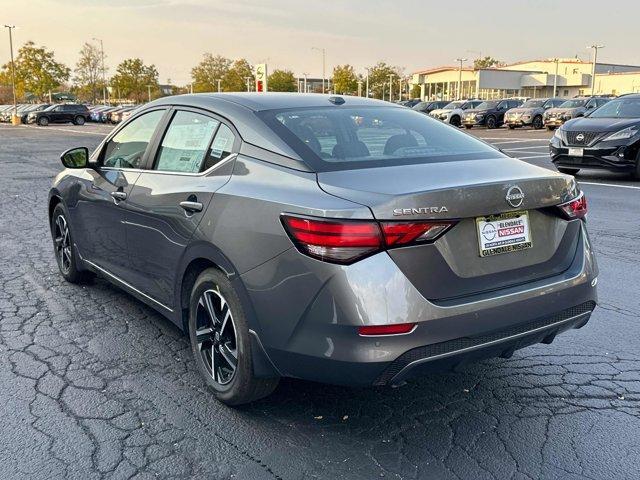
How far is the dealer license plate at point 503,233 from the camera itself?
112 inches

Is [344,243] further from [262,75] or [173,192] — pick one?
[262,75]

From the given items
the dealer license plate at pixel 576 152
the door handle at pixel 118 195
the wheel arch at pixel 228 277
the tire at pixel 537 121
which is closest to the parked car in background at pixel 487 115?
the tire at pixel 537 121

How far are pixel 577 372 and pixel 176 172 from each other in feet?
8.66

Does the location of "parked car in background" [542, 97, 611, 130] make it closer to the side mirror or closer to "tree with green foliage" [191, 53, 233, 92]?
the side mirror

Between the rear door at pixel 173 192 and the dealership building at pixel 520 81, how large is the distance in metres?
88.2

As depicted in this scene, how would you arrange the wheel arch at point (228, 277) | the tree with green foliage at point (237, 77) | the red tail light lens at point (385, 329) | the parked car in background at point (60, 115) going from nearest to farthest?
the red tail light lens at point (385, 329), the wheel arch at point (228, 277), the parked car in background at point (60, 115), the tree with green foliage at point (237, 77)

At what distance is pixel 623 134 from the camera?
40.0 ft

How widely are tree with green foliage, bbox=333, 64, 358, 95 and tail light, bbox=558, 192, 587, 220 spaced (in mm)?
92699

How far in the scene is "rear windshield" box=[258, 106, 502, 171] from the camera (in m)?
3.23

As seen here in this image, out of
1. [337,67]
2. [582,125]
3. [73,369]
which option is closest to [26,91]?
[337,67]

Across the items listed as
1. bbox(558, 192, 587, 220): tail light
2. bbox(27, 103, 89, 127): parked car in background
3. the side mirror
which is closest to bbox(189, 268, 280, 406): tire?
bbox(558, 192, 587, 220): tail light

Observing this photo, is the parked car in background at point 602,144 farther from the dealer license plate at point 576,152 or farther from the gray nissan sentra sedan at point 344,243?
the gray nissan sentra sedan at point 344,243

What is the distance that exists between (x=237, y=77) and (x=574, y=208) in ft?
334

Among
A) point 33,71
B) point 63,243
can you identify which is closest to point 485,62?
point 33,71
